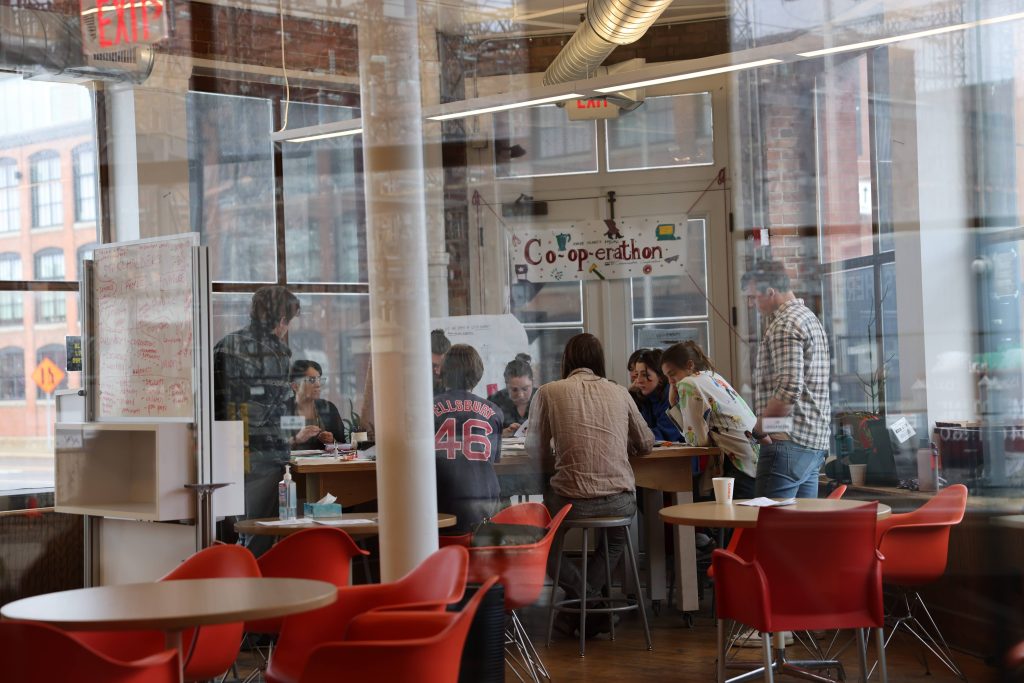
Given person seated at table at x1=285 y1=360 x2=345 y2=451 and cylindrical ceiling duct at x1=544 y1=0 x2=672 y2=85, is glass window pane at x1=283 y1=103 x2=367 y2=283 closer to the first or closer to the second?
person seated at table at x1=285 y1=360 x2=345 y2=451

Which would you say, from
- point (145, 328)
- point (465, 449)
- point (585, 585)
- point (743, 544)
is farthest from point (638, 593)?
point (145, 328)

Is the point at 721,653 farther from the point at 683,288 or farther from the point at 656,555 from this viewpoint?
the point at 683,288

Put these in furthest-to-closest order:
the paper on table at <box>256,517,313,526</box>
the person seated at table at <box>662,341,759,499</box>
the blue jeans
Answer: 1. the person seated at table at <box>662,341,759,499</box>
2. the blue jeans
3. the paper on table at <box>256,517,313,526</box>

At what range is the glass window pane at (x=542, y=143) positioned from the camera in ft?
18.9

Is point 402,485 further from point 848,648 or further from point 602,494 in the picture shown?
point 848,648

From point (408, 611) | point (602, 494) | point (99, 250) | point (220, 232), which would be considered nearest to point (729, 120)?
point (602, 494)

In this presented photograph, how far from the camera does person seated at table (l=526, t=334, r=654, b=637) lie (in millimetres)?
5758

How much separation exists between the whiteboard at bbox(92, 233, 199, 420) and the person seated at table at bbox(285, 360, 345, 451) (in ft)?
1.89

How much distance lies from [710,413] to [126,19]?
3739 millimetres

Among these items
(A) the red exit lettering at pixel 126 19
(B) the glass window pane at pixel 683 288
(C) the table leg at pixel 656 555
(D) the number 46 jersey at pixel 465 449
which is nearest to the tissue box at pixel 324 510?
(D) the number 46 jersey at pixel 465 449

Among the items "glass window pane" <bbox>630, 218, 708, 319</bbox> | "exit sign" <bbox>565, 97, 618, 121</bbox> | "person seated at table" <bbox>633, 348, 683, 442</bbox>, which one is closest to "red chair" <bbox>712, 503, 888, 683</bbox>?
"person seated at table" <bbox>633, 348, 683, 442</bbox>

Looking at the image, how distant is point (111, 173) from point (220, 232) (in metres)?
1.34

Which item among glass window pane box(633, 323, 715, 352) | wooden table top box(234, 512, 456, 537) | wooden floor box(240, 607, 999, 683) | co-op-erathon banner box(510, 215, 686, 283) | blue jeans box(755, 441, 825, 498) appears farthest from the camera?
glass window pane box(633, 323, 715, 352)

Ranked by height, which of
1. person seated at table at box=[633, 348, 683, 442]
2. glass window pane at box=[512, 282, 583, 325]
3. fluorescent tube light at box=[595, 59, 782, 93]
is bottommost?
person seated at table at box=[633, 348, 683, 442]
